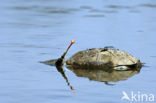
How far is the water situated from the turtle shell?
1.22ft

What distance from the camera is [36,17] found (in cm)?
2116

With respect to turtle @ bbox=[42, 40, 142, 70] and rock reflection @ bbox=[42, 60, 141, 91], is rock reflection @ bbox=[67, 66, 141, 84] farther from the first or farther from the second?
turtle @ bbox=[42, 40, 142, 70]

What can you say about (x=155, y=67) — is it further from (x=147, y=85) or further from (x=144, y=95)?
(x=144, y=95)

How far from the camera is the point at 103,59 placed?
37.4ft

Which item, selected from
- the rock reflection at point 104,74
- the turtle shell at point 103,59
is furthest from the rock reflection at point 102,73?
the turtle shell at point 103,59

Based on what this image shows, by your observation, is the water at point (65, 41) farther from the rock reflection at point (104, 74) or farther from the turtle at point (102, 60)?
the turtle at point (102, 60)

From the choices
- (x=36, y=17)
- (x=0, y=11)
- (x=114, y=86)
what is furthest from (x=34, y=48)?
(x=0, y=11)

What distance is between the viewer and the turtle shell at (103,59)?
1129 cm

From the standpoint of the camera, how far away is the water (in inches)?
359

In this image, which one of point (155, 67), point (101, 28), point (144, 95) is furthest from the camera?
point (101, 28)

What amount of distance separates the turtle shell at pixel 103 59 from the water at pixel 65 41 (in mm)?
373

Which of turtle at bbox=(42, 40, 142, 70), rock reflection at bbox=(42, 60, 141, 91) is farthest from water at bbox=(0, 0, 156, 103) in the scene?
turtle at bbox=(42, 40, 142, 70)

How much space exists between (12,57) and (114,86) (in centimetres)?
348

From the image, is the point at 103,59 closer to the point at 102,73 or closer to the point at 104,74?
the point at 102,73
